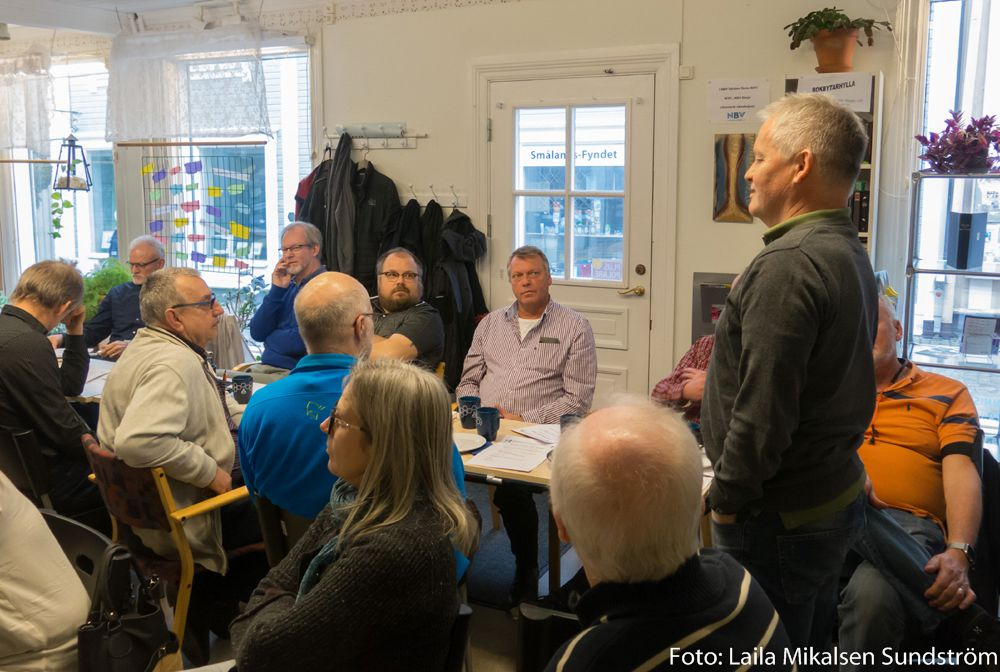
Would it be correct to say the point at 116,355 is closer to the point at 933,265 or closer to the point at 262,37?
the point at 262,37

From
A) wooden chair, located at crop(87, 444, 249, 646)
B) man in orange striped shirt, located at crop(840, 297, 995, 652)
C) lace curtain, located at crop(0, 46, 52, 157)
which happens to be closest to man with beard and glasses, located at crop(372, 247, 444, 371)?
wooden chair, located at crop(87, 444, 249, 646)

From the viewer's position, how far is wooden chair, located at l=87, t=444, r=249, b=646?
2.57 m

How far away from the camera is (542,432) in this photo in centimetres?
299

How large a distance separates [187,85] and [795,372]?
5.27 meters

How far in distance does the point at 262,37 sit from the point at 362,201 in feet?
4.40

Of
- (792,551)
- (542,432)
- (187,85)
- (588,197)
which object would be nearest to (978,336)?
(588,197)

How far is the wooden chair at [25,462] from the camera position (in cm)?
298

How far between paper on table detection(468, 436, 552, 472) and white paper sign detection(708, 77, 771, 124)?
233 centimetres

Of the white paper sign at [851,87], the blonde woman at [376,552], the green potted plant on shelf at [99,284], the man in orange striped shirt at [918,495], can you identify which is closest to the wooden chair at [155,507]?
the blonde woman at [376,552]

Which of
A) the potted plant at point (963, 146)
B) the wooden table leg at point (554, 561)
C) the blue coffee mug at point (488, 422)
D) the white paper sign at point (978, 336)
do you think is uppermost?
the potted plant at point (963, 146)

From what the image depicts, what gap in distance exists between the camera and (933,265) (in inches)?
160

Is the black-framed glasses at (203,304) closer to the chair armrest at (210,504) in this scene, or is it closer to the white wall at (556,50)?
the chair armrest at (210,504)

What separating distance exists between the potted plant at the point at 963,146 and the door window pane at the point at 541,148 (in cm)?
186

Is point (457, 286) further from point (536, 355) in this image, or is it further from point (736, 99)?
point (736, 99)
